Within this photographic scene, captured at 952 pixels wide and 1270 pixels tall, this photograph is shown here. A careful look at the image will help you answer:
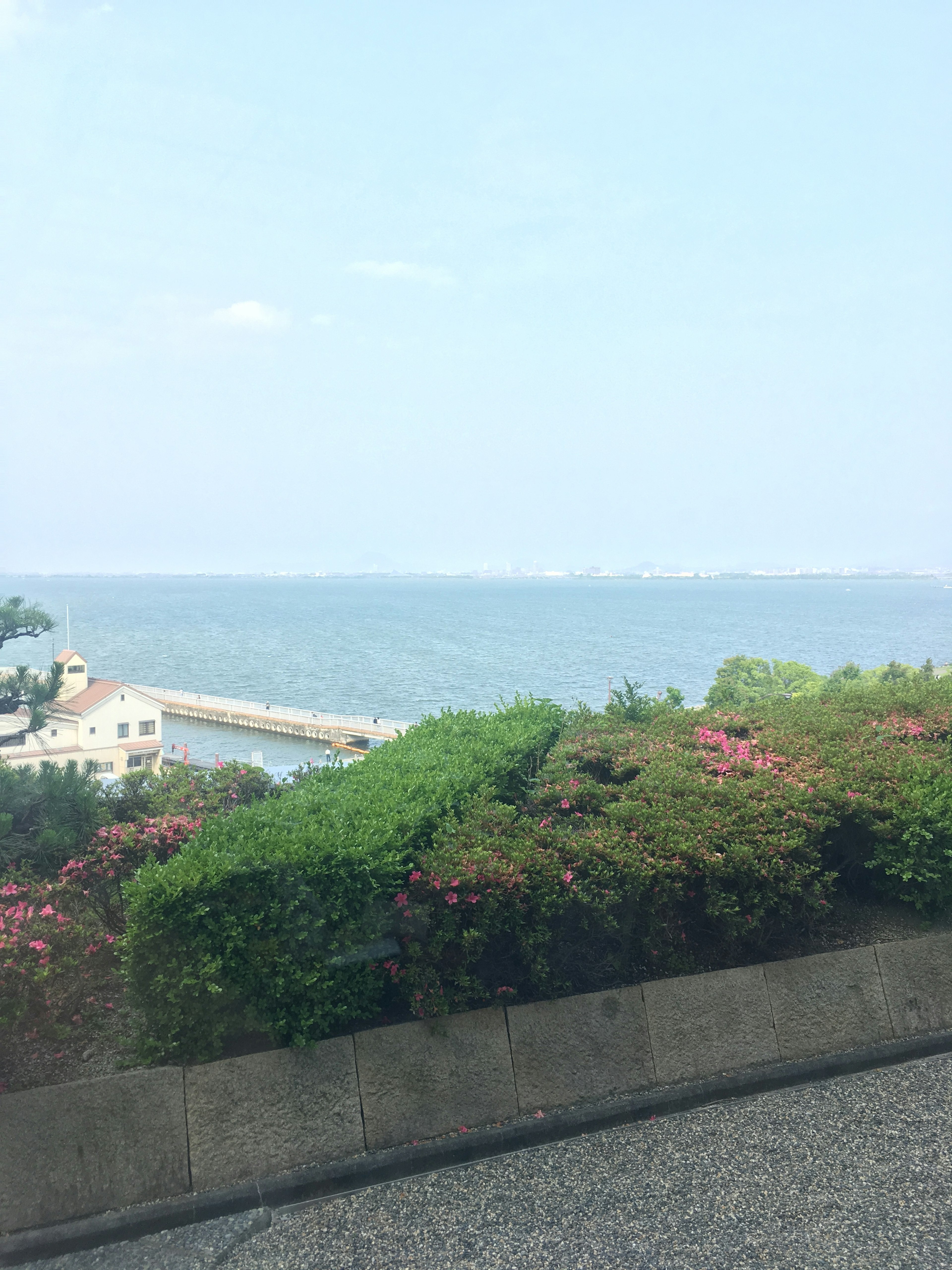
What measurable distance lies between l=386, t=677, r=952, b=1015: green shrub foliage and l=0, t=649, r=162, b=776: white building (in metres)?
2.31

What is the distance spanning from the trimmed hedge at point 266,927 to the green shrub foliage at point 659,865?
157 mm

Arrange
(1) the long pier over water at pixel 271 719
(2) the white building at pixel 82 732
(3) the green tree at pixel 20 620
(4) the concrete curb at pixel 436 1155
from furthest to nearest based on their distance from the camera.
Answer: (1) the long pier over water at pixel 271 719
(2) the white building at pixel 82 732
(3) the green tree at pixel 20 620
(4) the concrete curb at pixel 436 1155

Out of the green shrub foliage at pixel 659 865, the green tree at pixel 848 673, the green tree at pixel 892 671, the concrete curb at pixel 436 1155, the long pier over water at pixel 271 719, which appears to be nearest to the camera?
the concrete curb at pixel 436 1155

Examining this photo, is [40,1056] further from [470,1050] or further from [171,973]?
[470,1050]

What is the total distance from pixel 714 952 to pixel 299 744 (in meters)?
12.1

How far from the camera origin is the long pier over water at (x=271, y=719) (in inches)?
530

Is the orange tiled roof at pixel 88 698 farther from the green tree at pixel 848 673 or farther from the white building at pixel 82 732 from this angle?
the green tree at pixel 848 673

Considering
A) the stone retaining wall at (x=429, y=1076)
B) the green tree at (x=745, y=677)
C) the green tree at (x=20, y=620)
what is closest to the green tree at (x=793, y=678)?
the green tree at (x=745, y=677)

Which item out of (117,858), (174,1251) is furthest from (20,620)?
(174,1251)

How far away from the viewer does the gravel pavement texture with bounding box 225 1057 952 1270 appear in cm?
260

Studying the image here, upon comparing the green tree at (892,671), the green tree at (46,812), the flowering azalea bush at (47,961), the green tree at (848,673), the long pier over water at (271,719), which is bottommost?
the green tree at (848,673)

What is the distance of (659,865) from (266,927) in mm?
1664

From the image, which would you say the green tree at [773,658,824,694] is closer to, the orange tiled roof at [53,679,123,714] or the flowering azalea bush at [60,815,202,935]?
the orange tiled roof at [53,679,123,714]

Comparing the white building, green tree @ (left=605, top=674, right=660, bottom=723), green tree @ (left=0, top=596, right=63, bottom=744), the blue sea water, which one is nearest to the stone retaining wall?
the white building
